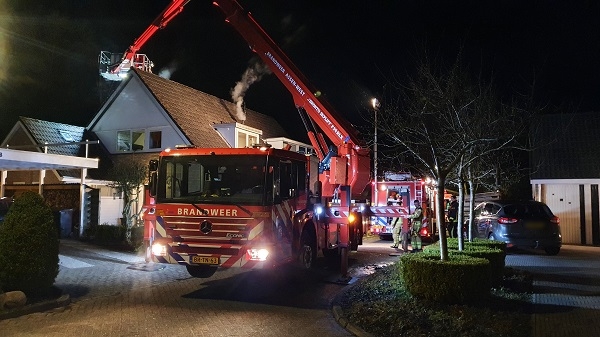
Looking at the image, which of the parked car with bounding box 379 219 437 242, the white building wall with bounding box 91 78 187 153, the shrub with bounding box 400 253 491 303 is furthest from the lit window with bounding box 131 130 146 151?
the shrub with bounding box 400 253 491 303

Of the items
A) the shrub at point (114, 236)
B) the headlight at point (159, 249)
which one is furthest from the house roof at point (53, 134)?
the headlight at point (159, 249)

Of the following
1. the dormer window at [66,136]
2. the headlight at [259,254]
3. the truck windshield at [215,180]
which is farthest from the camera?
the dormer window at [66,136]

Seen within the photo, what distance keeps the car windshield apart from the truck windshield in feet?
30.2

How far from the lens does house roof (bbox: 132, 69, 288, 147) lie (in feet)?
70.3

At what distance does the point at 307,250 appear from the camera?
1095 cm

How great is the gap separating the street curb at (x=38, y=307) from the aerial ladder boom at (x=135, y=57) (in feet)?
36.7

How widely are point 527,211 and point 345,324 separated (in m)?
9.84

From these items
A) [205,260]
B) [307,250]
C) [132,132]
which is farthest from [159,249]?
[132,132]

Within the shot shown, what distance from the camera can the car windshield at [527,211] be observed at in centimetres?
1501

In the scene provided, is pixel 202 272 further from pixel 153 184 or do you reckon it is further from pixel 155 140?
pixel 155 140

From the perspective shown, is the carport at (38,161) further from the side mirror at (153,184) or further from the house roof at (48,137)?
the side mirror at (153,184)

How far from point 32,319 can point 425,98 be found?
824cm

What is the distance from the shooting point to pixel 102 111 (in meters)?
23.3

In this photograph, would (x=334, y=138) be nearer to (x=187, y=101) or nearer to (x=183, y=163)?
(x=183, y=163)
